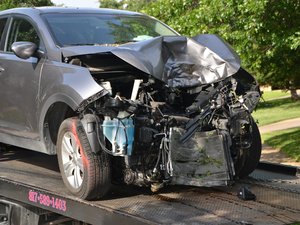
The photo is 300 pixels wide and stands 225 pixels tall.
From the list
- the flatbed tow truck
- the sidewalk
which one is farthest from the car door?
the sidewalk

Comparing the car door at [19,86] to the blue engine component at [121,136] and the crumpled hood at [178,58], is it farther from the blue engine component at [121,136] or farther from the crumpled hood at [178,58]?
the blue engine component at [121,136]

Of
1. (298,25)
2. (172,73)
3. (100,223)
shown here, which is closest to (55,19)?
(172,73)

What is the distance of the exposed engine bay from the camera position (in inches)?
185

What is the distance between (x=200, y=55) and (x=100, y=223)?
1.82 m

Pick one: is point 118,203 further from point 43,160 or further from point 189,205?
point 43,160

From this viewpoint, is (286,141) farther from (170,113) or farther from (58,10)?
(170,113)

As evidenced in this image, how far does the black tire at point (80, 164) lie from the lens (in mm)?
4750

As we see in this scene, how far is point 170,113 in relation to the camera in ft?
16.3

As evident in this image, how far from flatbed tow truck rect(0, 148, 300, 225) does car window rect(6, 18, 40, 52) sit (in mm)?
1398

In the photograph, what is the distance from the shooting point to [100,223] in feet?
14.3

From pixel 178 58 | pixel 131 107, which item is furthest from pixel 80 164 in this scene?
pixel 178 58

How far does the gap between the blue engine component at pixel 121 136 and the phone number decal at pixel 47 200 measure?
26.6 inches

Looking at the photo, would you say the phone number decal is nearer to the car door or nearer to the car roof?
the car door

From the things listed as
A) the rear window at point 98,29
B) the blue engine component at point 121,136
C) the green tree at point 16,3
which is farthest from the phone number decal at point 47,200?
the green tree at point 16,3
